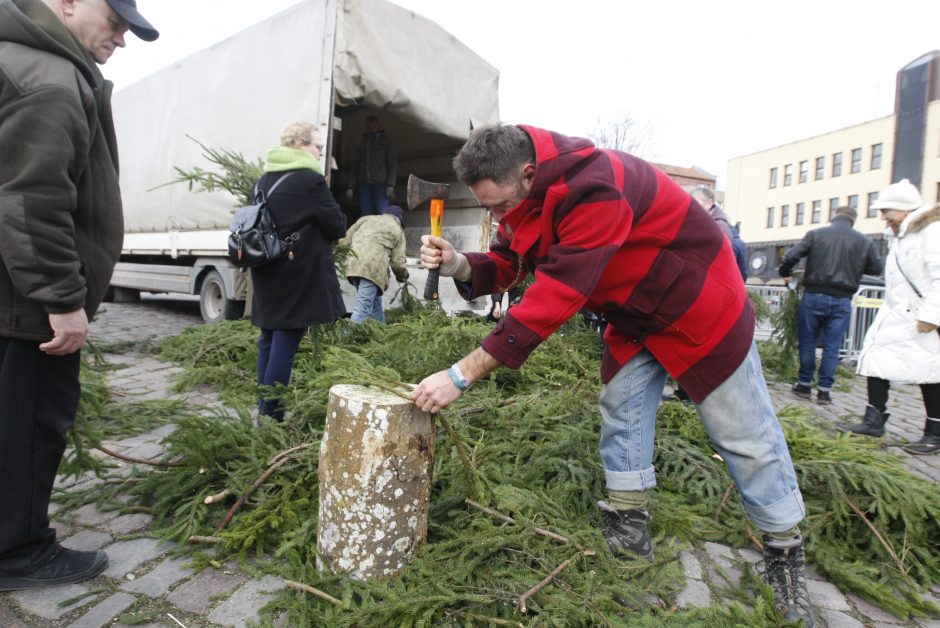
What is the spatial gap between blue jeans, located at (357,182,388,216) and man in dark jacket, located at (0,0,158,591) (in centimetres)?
568

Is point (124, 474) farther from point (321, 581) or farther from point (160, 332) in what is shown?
point (160, 332)

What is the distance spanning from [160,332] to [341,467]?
670 centimetres

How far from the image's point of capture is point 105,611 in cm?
197

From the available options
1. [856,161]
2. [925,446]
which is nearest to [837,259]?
[925,446]

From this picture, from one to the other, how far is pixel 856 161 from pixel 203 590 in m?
45.1

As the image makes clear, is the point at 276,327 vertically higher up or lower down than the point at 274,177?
lower down

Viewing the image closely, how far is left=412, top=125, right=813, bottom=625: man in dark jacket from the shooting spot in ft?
Result: 6.07

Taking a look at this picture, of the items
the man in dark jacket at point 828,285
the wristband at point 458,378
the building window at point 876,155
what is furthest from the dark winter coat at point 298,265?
the building window at point 876,155

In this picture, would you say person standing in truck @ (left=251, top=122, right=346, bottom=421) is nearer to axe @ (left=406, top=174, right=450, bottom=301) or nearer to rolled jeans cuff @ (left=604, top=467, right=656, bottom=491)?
axe @ (left=406, top=174, right=450, bottom=301)

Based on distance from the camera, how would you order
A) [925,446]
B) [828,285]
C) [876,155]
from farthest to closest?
[876,155], [828,285], [925,446]

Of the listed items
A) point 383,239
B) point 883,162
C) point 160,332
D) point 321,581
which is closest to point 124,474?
point 321,581

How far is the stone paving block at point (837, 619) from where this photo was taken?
7.16ft

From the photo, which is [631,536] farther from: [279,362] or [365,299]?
[365,299]

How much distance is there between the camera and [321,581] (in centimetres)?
206
